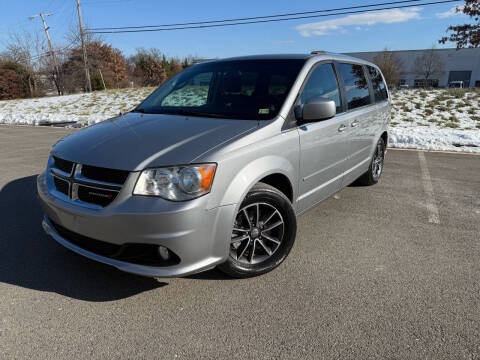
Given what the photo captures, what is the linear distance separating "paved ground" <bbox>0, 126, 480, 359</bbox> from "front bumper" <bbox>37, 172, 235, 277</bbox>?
354 millimetres

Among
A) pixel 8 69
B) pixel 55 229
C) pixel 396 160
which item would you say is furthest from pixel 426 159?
pixel 8 69

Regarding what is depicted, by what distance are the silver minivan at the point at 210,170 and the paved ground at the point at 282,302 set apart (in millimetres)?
335

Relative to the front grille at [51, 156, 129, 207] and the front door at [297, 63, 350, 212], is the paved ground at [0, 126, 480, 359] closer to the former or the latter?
the front door at [297, 63, 350, 212]

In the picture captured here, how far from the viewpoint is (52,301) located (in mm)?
2510

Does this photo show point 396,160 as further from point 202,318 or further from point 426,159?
point 202,318

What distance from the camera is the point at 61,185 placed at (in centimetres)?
262

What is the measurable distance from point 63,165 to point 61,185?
16cm

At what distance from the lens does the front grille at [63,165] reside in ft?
8.36

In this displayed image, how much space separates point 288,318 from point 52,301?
1715 millimetres

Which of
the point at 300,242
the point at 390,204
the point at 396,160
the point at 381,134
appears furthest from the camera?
the point at 396,160

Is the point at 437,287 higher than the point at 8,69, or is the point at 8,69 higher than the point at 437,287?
the point at 8,69

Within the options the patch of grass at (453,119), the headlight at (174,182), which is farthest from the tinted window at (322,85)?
the patch of grass at (453,119)

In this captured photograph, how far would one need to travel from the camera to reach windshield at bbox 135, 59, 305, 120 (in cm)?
304

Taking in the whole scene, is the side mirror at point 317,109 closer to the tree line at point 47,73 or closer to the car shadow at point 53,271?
the car shadow at point 53,271
